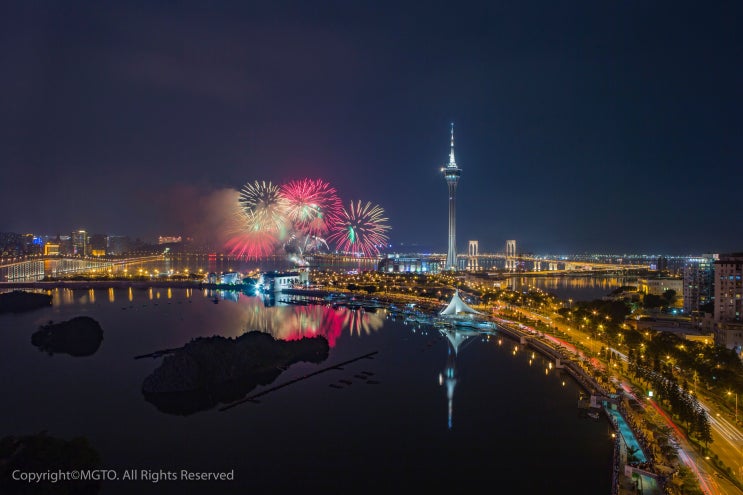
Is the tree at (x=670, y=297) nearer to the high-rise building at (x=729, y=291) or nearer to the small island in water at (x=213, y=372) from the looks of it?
the high-rise building at (x=729, y=291)

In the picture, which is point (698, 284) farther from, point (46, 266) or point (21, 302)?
point (46, 266)

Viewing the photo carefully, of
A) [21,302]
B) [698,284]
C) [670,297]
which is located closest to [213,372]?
[21,302]

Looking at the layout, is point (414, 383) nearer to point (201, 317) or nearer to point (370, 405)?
point (370, 405)

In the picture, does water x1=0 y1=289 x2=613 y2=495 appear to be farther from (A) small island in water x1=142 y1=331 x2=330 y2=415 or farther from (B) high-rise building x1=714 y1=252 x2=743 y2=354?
(B) high-rise building x1=714 y1=252 x2=743 y2=354

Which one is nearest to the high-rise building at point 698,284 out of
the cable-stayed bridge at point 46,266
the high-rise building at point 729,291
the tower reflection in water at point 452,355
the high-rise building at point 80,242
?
the high-rise building at point 729,291

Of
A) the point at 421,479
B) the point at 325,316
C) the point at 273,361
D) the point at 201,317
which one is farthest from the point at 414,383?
the point at 201,317

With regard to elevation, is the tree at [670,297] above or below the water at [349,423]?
above
